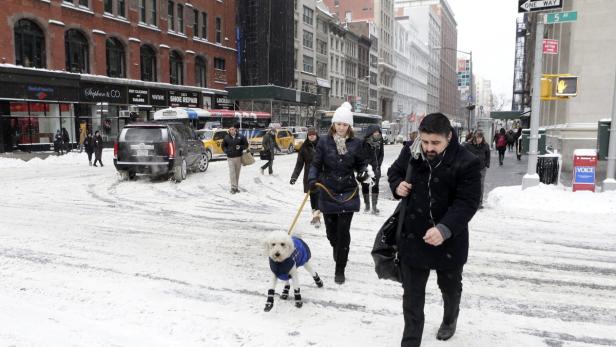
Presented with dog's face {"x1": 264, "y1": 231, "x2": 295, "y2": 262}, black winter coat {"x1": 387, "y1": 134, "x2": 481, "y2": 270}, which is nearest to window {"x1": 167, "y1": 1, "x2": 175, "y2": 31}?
dog's face {"x1": 264, "y1": 231, "x2": 295, "y2": 262}

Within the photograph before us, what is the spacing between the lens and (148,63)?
3688 centimetres

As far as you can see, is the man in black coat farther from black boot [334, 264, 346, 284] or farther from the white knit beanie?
black boot [334, 264, 346, 284]

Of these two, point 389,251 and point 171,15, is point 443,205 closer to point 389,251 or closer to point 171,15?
point 389,251

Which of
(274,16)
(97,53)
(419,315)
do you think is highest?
(274,16)

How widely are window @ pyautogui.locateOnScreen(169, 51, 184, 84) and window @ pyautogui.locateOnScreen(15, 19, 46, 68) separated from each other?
37.5 ft

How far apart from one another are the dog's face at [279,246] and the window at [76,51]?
101 ft

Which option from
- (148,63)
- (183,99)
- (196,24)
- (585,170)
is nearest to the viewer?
(585,170)

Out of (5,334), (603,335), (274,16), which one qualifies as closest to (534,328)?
(603,335)

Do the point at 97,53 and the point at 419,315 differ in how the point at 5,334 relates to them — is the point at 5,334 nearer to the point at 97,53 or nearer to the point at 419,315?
the point at 419,315

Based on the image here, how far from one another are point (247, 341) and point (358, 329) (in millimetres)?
964

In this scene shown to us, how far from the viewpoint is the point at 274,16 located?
165ft

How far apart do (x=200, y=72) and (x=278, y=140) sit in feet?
51.5

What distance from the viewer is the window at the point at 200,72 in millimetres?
42000

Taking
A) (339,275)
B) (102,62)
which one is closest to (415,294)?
(339,275)
